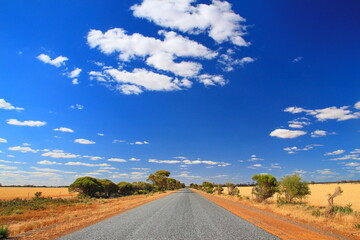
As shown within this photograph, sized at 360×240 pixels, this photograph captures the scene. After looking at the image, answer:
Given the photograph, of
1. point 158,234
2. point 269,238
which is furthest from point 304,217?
point 158,234

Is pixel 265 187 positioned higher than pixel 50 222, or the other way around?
pixel 265 187

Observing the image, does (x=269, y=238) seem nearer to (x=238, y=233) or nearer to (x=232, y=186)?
(x=238, y=233)

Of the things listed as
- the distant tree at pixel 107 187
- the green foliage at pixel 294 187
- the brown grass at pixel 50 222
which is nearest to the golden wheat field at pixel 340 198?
the green foliage at pixel 294 187

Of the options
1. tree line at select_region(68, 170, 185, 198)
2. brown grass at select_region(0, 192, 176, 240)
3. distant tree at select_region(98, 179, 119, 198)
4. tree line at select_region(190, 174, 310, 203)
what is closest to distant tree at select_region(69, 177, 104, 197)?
tree line at select_region(68, 170, 185, 198)

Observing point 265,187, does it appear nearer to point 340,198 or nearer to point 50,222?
point 340,198

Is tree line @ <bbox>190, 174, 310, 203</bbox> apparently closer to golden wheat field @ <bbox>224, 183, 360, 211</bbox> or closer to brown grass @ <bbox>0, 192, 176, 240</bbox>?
golden wheat field @ <bbox>224, 183, 360, 211</bbox>

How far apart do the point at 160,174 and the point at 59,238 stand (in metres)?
101

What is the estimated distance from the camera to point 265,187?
33.6 meters

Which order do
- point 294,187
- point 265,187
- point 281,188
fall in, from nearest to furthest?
point 294,187, point 281,188, point 265,187

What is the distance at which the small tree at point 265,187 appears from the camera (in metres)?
33.1

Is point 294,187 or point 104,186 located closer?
point 294,187

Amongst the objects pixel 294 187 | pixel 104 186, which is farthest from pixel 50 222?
pixel 104 186

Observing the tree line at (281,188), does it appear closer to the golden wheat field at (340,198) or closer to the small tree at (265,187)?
the small tree at (265,187)

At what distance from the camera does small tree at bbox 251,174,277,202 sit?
33094 mm
